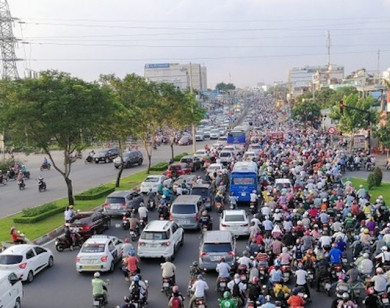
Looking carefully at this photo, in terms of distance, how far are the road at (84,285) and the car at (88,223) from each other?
5.11 feet

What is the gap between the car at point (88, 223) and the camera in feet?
77.7

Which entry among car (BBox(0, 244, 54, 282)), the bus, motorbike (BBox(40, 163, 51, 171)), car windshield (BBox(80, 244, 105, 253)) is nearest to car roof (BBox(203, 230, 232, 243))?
car windshield (BBox(80, 244, 105, 253))

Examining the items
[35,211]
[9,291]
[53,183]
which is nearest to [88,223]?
[35,211]

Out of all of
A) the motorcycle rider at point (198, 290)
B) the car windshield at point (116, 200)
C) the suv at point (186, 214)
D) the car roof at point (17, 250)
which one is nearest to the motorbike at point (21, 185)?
the car windshield at point (116, 200)

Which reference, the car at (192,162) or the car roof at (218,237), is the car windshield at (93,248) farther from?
the car at (192,162)

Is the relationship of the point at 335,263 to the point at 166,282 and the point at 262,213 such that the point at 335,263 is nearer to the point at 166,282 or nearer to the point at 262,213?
the point at 166,282

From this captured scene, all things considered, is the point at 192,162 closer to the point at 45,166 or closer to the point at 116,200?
the point at 45,166

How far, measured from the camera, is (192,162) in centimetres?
4688

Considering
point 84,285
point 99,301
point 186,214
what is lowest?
point 84,285

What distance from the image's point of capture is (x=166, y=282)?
1692 cm

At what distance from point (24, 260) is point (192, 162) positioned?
29.3 meters

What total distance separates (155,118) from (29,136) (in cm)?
1857

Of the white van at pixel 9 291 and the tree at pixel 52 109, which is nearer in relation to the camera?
the white van at pixel 9 291

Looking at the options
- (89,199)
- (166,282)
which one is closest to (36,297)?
(166,282)
